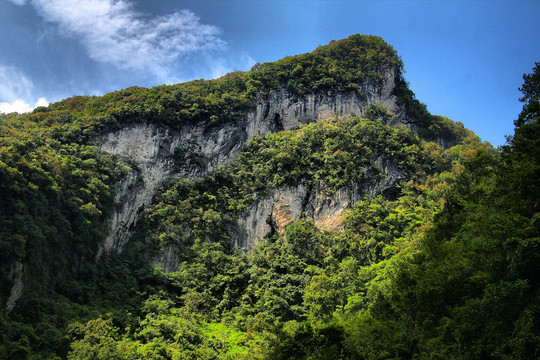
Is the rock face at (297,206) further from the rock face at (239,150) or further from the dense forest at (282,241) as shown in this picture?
the dense forest at (282,241)

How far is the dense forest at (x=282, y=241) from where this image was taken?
1266cm

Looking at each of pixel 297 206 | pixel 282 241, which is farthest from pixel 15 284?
pixel 297 206

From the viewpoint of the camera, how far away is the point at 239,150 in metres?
37.2

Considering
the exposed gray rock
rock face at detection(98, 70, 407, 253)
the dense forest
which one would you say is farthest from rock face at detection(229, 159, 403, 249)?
the exposed gray rock

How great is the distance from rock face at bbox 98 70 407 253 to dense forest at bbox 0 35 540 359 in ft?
2.41

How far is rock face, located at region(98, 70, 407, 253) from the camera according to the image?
3044cm

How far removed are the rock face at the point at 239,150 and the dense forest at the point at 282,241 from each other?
0.73 metres

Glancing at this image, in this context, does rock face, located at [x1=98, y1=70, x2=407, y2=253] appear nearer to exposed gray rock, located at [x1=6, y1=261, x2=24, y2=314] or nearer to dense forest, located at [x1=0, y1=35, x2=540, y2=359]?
dense forest, located at [x1=0, y1=35, x2=540, y2=359]

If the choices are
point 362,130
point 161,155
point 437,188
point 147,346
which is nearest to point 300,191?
point 362,130

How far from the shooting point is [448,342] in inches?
472

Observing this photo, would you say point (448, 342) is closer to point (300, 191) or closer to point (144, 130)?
point (300, 191)

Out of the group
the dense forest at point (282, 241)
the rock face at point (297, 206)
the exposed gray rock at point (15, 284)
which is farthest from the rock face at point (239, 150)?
the exposed gray rock at point (15, 284)

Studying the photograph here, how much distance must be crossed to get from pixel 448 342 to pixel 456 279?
199cm

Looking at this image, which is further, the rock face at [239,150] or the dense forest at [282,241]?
the rock face at [239,150]
